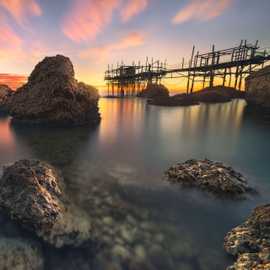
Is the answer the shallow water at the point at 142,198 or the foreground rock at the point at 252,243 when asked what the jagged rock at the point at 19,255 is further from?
the foreground rock at the point at 252,243

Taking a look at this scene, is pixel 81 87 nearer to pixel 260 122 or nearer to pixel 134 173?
pixel 134 173

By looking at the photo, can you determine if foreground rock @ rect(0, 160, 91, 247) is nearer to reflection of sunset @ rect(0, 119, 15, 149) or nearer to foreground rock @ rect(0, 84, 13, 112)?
reflection of sunset @ rect(0, 119, 15, 149)

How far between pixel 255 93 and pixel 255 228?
31.8m

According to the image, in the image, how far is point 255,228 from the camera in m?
4.53

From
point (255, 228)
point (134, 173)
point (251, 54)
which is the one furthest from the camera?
point (251, 54)

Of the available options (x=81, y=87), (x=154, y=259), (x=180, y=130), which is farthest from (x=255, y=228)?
(x=81, y=87)

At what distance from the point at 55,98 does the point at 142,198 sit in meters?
14.9

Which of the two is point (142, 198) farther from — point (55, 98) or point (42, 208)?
point (55, 98)

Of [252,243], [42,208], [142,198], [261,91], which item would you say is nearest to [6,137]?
[42,208]

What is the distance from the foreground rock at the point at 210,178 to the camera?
21.8 feet

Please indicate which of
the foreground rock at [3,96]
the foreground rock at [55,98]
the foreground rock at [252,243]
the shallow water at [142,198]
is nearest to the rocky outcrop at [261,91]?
the shallow water at [142,198]

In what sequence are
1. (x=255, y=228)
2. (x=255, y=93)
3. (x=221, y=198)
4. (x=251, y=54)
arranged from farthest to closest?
(x=251, y=54) < (x=255, y=93) < (x=221, y=198) < (x=255, y=228)

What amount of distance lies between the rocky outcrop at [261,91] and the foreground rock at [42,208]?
3098 cm

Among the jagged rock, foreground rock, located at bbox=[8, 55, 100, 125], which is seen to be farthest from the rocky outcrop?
the jagged rock
